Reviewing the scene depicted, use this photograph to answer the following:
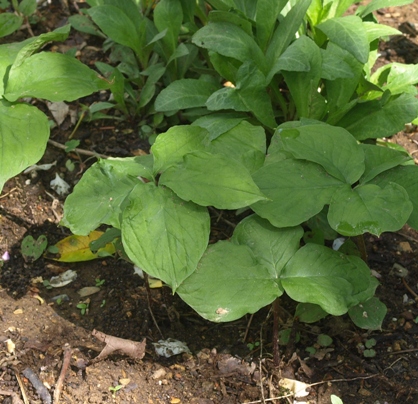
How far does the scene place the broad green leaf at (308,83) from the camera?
7.50ft

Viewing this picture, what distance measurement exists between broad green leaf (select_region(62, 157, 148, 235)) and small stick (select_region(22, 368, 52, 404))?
0.50 m

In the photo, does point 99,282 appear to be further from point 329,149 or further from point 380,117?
point 380,117

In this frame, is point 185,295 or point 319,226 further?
point 319,226

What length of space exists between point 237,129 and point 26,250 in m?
0.91

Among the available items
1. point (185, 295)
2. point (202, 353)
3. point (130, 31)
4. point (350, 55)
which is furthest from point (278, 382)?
point (130, 31)

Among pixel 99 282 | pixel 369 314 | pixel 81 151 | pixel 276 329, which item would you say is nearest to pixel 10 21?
pixel 81 151

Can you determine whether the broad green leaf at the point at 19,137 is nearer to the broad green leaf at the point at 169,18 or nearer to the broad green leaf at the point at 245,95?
the broad green leaf at the point at 245,95

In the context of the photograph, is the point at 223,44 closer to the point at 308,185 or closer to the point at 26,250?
the point at 308,185

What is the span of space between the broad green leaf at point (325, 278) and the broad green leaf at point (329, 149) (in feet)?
0.81

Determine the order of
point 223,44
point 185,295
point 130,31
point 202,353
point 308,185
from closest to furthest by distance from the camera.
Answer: point 185,295
point 308,185
point 202,353
point 223,44
point 130,31

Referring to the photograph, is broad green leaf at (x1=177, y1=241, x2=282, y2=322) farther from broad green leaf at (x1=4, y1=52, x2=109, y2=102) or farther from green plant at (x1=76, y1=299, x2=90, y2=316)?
broad green leaf at (x1=4, y1=52, x2=109, y2=102)

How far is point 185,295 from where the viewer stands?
1735 mm

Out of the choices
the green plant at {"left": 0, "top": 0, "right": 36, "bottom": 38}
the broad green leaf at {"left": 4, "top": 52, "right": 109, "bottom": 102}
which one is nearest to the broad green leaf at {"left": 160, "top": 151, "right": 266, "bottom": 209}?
the broad green leaf at {"left": 4, "top": 52, "right": 109, "bottom": 102}

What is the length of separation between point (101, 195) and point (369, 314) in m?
0.91
